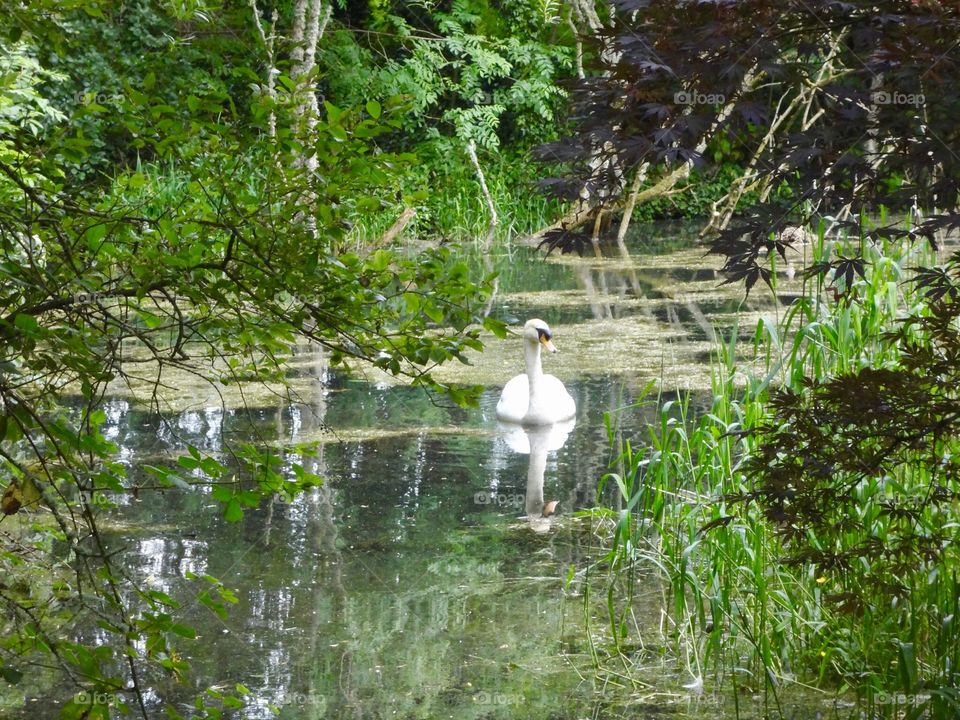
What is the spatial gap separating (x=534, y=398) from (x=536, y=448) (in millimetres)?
564

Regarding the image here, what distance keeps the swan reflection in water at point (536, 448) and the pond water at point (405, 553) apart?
19 mm

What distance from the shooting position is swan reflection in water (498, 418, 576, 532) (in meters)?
5.20

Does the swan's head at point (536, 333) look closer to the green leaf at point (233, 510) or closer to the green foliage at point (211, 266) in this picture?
the green foliage at point (211, 266)

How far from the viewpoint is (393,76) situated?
17906 mm

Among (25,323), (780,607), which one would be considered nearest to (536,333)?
(780,607)

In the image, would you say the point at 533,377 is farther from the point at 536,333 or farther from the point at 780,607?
the point at 780,607

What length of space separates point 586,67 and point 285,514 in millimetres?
3298

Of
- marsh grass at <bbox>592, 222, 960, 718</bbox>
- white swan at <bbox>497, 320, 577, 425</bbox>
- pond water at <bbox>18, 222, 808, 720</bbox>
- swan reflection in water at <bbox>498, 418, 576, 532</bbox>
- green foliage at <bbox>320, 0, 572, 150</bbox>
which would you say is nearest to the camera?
marsh grass at <bbox>592, 222, 960, 718</bbox>

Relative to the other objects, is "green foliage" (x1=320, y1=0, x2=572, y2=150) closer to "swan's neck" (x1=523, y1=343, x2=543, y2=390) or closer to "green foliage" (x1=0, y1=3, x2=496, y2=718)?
"swan's neck" (x1=523, y1=343, x2=543, y2=390)

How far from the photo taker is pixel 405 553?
15.6 feet

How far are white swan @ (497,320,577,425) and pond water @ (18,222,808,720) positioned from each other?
0.13 m

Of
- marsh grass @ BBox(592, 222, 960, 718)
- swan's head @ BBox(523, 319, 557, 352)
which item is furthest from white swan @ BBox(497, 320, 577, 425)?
marsh grass @ BBox(592, 222, 960, 718)

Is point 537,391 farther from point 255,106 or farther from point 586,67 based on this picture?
point 255,106

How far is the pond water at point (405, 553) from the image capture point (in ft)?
11.4
